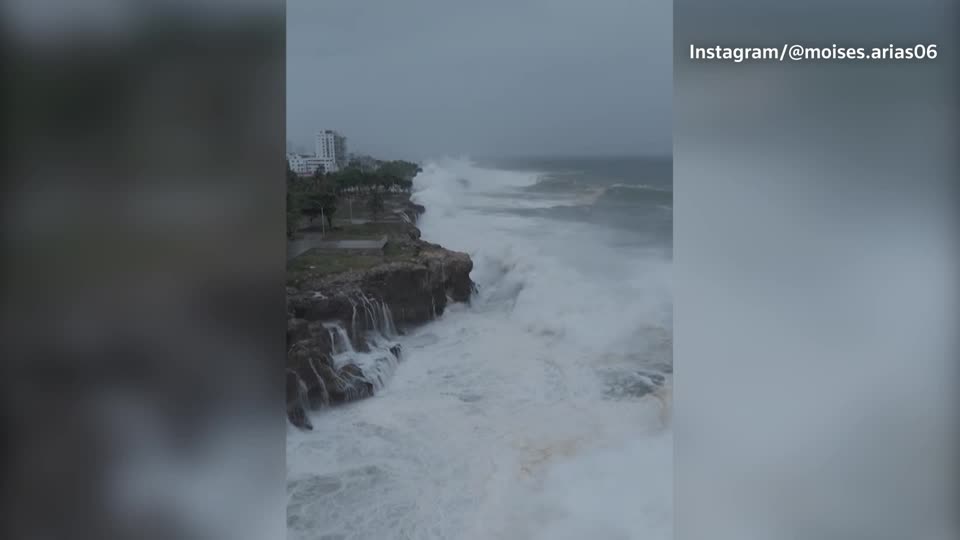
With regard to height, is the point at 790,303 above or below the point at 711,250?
below

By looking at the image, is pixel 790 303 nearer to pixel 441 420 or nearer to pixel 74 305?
pixel 441 420

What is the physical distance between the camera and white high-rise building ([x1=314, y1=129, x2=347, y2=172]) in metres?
1.74

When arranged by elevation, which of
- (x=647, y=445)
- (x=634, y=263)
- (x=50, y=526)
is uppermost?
(x=634, y=263)

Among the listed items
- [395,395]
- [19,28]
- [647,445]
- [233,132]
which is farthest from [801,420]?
[19,28]

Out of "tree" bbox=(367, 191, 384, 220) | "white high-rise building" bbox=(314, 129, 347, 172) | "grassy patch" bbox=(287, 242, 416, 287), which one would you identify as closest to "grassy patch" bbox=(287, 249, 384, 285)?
"grassy patch" bbox=(287, 242, 416, 287)

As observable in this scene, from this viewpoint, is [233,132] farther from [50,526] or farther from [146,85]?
[50,526]

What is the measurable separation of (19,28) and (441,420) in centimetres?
157

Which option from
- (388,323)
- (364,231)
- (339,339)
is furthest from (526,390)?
(364,231)

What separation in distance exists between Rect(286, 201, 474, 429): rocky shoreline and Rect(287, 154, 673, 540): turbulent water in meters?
0.04

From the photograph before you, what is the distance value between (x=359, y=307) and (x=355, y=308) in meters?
0.01

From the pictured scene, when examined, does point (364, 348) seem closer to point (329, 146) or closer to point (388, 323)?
point (388, 323)

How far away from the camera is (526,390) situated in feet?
5.70

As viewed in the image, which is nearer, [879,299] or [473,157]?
[879,299]

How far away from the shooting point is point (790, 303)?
1690 mm
